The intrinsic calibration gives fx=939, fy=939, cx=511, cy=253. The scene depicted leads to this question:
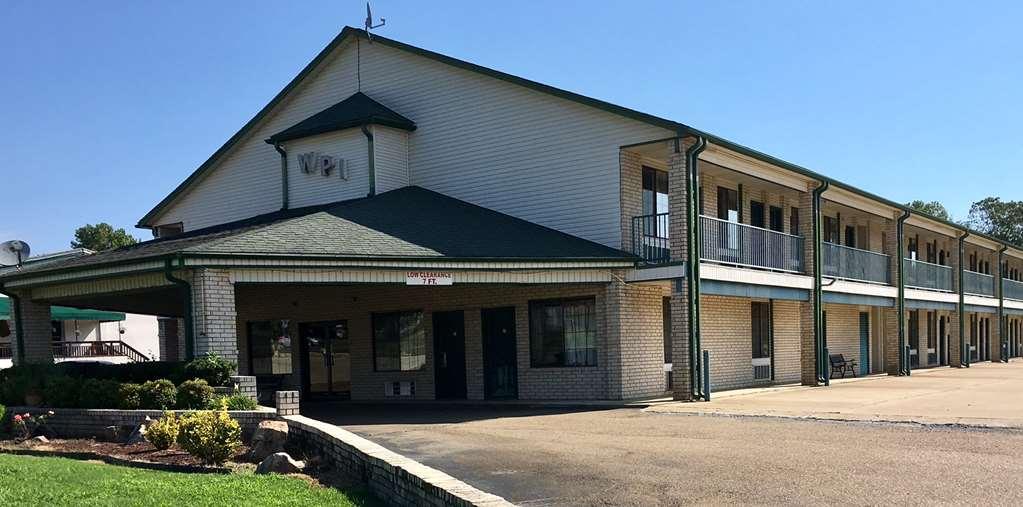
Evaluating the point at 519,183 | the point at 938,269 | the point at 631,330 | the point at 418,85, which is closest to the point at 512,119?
the point at 519,183

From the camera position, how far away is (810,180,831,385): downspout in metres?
22.4

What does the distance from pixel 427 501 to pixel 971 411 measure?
430 inches

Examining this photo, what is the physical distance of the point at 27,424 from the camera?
13.6m

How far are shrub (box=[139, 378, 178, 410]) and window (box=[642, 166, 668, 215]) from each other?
10359 millimetres

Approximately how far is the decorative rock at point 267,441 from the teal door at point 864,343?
75.9 ft

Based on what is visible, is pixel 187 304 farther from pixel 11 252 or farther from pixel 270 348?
pixel 11 252

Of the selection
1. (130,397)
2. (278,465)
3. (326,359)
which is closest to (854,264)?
(326,359)

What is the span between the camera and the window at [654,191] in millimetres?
20156

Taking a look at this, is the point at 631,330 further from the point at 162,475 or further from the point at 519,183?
the point at 162,475

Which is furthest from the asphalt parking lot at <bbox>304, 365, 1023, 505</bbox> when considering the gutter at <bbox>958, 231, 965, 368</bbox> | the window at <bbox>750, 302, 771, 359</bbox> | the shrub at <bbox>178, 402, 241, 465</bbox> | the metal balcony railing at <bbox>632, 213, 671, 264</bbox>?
the gutter at <bbox>958, 231, 965, 368</bbox>

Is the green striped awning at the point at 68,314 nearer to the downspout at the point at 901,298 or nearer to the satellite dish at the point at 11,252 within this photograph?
the satellite dish at the point at 11,252

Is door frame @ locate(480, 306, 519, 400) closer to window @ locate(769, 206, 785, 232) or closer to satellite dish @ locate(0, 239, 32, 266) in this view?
window @ locate(769, 206, 785, 232)

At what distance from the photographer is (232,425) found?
36.8 ft

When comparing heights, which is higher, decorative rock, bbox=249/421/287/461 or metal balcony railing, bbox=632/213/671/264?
metal balcony railing, bbox=632/213/671/264
